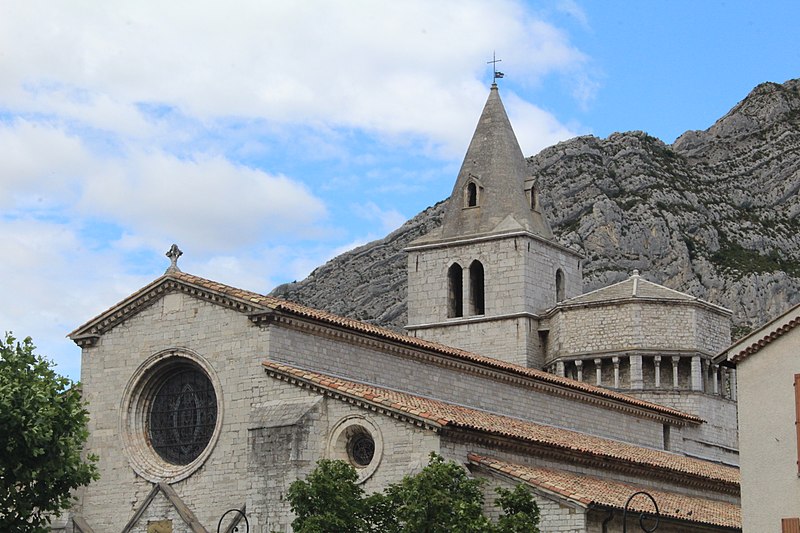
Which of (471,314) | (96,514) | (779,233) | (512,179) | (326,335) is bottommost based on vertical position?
(96,514)

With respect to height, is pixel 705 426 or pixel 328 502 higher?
pixel 705 426

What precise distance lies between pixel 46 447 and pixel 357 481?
7448mm

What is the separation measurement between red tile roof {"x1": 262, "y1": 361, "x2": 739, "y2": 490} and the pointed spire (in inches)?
492

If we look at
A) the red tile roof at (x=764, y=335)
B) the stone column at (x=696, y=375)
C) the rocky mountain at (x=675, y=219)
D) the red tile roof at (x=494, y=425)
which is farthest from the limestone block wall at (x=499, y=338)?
the rocky mountain at (x=675, y=219)

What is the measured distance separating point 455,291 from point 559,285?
168 inches

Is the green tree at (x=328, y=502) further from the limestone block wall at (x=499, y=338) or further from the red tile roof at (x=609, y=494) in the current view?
the limestone block wall at (x=499, y=338)

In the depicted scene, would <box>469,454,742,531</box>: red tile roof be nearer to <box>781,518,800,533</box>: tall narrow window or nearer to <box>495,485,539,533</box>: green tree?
<box>495,485,539,533</box>: green tree

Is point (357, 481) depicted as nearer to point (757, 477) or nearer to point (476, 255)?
point (757, 477)

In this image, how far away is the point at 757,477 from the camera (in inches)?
1048

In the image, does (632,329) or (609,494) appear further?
(632,329)

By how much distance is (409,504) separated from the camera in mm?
30078

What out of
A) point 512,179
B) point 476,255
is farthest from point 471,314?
point 512,179

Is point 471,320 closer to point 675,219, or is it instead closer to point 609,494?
point 609,494

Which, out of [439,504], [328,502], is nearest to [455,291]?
[328,502]
